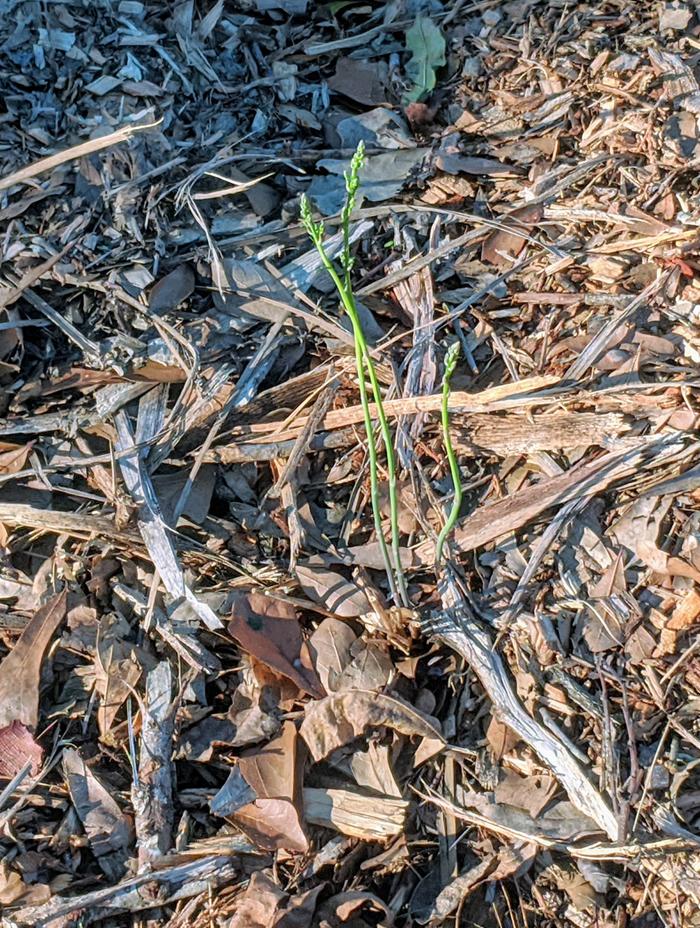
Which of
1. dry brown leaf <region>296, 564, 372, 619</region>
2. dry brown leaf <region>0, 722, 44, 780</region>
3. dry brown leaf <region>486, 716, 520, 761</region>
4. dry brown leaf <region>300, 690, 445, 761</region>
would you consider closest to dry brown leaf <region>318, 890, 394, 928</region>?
dry brown leaf <region>300, 690, 445, 761</region>

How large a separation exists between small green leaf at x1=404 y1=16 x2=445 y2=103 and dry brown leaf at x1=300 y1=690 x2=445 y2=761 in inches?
71.1

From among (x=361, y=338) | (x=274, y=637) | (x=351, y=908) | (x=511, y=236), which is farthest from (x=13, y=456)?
(x=511, y=236)

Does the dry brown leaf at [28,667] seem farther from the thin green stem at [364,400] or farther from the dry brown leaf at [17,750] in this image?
the thin green stem at [364,400]

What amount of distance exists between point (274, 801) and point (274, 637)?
0.34 m

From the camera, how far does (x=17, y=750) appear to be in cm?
195

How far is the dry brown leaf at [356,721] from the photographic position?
Result: 6.21ft

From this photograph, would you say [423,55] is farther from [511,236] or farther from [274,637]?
[274,637]

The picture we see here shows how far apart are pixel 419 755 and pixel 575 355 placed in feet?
3.36

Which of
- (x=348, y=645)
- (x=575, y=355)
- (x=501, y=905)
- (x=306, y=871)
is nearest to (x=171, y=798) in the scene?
(x=306, y=871)

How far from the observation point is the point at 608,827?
5.90 ft

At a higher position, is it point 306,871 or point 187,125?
point 187,125

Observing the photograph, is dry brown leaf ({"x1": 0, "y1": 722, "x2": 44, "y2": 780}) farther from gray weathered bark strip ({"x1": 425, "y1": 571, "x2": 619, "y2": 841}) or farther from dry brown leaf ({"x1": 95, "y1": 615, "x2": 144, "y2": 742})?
gray weathered bark strip ({"x1": 425, "y1": 571, "x2": 619, "y2": 841})

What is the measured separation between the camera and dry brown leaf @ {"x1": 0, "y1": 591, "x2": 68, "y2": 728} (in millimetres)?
1968

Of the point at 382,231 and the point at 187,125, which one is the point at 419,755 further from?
the point at 187,125
